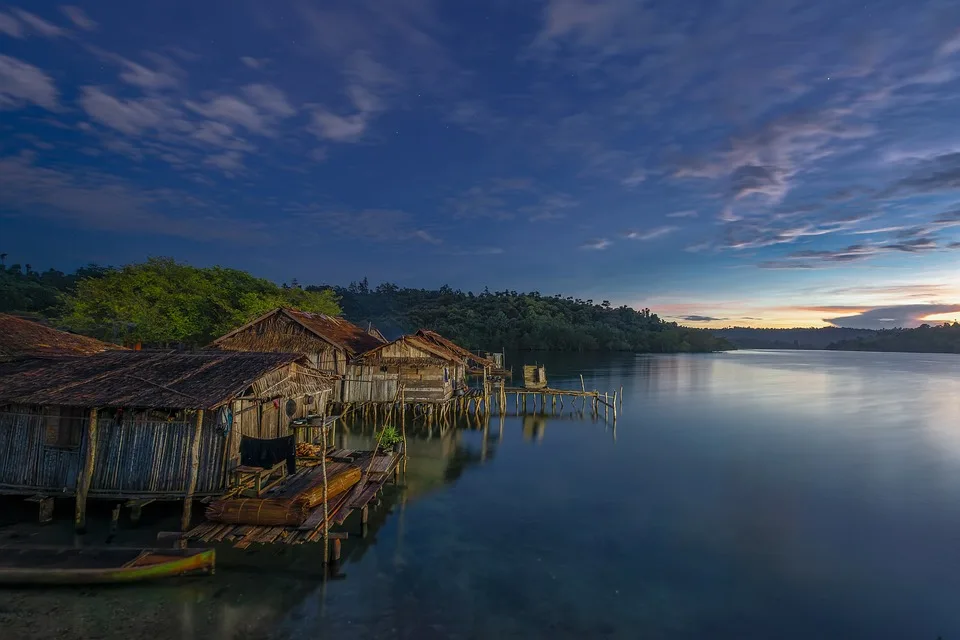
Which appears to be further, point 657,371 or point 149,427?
point 657,371

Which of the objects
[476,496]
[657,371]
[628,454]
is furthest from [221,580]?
[657,371]

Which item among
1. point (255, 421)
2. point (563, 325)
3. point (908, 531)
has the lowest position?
point (908, 531)

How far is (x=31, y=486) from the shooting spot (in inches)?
550

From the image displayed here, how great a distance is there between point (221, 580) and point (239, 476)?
3425 mm

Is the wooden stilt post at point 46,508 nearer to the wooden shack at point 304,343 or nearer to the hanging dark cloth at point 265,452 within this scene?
the hanging dark cloth at point 265,452

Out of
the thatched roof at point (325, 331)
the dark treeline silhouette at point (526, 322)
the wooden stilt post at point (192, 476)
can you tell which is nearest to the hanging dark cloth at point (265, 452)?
the wooden stilt post at point (192, 476)

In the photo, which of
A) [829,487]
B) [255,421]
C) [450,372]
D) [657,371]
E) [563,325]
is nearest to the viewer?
[255,421]

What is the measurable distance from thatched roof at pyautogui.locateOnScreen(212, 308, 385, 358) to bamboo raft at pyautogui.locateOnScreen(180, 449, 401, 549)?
1295 cm

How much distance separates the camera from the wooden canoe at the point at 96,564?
10.2m

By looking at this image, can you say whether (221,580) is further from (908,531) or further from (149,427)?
(908,531)

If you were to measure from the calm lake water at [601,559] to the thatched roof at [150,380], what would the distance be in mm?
3854

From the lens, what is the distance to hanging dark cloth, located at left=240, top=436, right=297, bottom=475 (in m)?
14.9

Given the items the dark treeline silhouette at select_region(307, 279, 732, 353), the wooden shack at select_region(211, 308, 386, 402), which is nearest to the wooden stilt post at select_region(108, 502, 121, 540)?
the wooden shack at select_region(211, 308, 386, 402)

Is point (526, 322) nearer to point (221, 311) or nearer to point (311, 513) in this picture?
point (221, 311)
